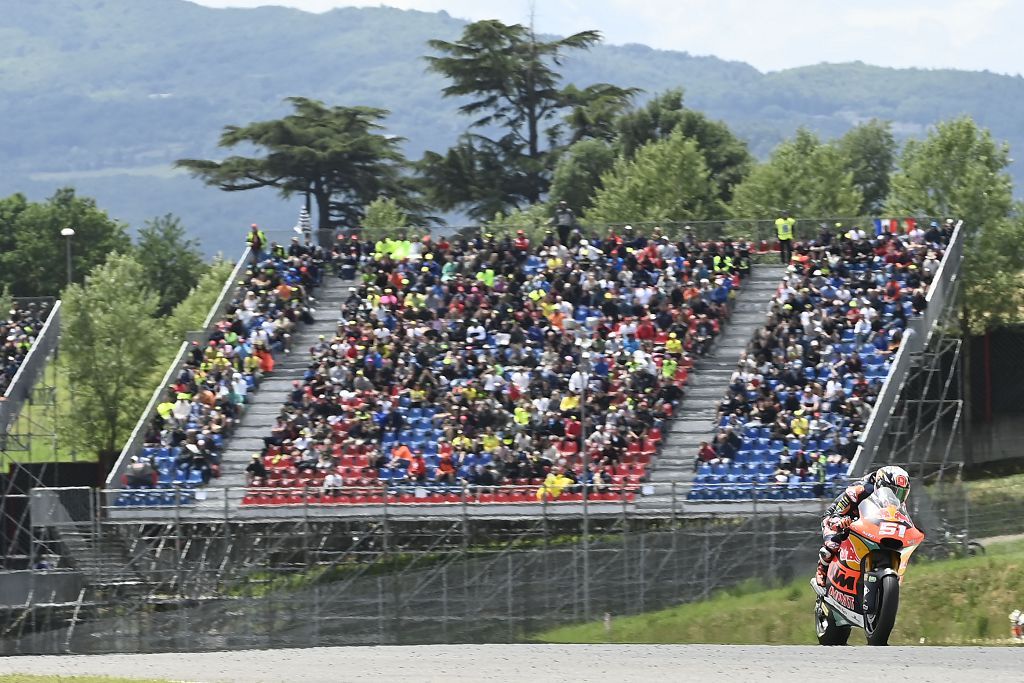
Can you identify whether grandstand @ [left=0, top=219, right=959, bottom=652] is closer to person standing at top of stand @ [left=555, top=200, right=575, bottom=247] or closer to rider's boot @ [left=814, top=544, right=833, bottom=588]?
person standing at top of stand @ [left=555, top=200, right=575, bottom=247]

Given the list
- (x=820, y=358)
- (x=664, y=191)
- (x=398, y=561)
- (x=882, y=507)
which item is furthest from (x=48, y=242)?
(x=882, y=507)

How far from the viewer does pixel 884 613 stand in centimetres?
1828

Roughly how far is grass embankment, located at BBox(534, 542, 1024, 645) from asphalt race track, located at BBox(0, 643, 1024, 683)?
6.34 m

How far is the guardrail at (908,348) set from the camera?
1410 inches

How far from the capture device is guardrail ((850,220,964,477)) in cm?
3581

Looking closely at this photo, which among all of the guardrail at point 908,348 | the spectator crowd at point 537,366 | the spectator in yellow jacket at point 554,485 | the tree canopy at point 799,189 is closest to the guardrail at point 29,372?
the spectator crowd at point 537,366

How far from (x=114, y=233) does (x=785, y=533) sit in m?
80.8

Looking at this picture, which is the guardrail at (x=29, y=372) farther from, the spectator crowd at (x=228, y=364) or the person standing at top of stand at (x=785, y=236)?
the person standing at top of stand at (x=785, y=236)

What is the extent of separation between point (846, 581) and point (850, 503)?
2.94ft

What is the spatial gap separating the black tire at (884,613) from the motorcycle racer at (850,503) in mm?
781

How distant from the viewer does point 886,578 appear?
18.2 m

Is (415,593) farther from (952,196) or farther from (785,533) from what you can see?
(952,196)

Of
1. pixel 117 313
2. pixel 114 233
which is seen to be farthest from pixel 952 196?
pixel 114 233

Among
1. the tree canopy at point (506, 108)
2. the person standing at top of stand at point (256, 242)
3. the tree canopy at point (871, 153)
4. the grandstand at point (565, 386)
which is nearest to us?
the grandstand at point (565, 386)
